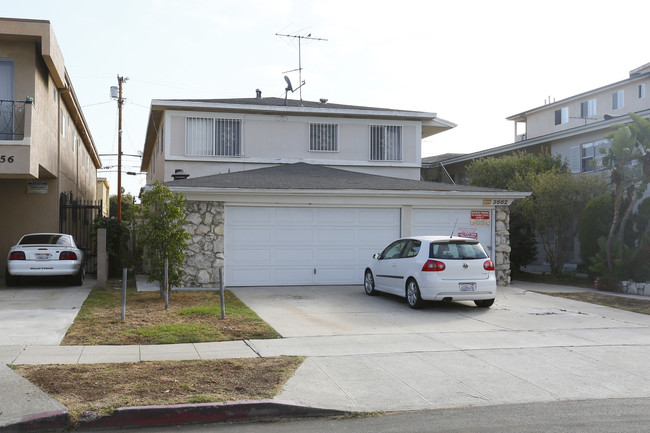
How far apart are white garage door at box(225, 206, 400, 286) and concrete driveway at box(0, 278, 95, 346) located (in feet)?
13.0

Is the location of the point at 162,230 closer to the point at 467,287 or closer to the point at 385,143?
the point at 467,287

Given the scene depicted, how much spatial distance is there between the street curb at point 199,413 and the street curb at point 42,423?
16cm

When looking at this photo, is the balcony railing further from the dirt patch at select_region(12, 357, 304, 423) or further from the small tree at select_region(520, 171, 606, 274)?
the small tree at select_region(520, 171, 606, 274)

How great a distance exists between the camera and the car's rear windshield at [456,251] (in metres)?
12.5

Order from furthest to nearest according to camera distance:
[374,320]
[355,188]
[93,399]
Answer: [355,188]
[374,320]
[93,399]

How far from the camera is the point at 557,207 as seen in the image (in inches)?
819

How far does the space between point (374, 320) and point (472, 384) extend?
14.4 ft

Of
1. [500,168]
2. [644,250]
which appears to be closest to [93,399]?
[644,250]

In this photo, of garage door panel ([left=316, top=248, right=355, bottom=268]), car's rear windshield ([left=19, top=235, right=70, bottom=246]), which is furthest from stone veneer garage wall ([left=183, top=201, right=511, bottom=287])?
car's rear windshield ([left=19, top=235, right=70, bottom=246])

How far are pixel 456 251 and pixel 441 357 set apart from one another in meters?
4.45

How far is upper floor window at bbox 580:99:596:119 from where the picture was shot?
115 ft

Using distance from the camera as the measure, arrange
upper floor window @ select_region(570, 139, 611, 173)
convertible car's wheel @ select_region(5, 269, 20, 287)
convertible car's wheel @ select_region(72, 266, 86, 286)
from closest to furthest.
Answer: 1. convertible car's wheel @ select_region(5, 269, 20, 287)
2. convertible car's wheel @ select_region(72, 266, 86, 286)
3. upper floor window @ select_region(570, 139, 611, 173)

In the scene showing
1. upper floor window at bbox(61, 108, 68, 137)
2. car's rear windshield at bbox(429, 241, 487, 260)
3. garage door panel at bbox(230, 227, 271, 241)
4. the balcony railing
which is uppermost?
upper floor window at bbox(61, 108, 68, 137)

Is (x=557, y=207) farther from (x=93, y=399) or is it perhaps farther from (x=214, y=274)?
(x=93, y=399)
